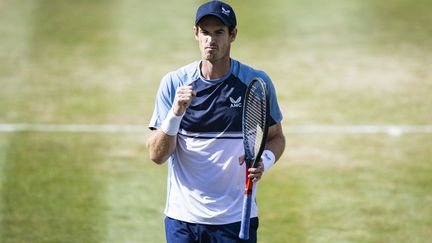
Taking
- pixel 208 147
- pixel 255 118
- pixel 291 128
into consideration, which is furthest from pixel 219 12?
pixel 291 128

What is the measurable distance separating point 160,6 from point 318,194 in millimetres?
8190

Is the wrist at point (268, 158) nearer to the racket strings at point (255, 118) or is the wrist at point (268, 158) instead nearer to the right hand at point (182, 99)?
the racket strings at point (255, 118)

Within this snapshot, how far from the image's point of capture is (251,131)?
6.82 metres

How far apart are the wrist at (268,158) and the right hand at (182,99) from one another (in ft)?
2.53

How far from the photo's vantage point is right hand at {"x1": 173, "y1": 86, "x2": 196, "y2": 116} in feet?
21.3

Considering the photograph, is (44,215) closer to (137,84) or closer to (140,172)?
(140,172)

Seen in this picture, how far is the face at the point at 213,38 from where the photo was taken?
22.0 ft

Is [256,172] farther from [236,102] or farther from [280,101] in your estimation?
[280,101]

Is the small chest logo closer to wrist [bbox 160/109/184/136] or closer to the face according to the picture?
the face

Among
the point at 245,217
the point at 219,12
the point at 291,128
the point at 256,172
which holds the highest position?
the point at 219,12

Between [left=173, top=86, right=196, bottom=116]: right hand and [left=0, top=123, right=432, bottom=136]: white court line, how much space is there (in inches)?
258

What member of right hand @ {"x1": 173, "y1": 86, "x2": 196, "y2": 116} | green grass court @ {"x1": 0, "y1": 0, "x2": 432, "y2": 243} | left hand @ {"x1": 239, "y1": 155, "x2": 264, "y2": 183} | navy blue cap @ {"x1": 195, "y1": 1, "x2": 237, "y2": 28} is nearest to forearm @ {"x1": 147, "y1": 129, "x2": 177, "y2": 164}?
right hand @ {"x1": 173, "y1": 86, "x2": 196, "y2": 116}

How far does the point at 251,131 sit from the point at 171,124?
23.5 inches

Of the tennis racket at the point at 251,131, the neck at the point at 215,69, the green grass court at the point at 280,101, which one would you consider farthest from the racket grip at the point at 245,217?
the green grass court at the point at 280,101
